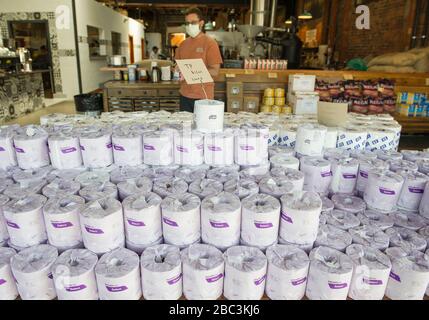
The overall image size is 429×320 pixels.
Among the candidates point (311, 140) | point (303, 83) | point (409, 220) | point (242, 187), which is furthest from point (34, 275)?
point (303, 83)

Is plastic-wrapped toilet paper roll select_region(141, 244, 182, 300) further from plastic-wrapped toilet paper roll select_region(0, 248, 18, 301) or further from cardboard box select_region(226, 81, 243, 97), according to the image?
cardboard box select_region(226, 81, 243, 97)

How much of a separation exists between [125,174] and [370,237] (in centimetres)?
→ 139

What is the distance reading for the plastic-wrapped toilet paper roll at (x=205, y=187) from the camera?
5.62 ft

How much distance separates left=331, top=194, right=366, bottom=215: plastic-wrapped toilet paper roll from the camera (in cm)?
195

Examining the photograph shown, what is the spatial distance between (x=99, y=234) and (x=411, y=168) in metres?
1.88

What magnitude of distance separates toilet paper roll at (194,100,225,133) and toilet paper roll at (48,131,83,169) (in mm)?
749

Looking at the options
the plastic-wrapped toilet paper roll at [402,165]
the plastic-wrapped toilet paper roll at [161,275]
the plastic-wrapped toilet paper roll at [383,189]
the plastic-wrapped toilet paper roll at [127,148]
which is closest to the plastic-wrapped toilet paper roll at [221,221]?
the plastic-wrapped toilet paper roll at [161,275]

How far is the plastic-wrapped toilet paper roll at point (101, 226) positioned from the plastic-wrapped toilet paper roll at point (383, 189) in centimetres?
143

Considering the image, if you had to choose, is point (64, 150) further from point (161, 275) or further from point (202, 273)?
point (202, 273)

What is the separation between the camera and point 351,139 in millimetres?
2391

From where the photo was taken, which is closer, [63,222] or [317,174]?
[63,222]

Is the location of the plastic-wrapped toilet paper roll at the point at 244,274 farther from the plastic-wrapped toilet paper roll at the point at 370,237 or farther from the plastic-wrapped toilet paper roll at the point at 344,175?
the plastic-wrapped toilet paper roll at the point at 344,175

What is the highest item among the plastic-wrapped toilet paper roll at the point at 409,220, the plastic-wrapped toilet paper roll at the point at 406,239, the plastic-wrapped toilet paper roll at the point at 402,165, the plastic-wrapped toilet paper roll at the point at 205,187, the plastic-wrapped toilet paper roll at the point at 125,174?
the plastic-wrapped toilet paper roll at the point at 402,165

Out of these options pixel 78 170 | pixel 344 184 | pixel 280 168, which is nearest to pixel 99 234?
pixel 78 170
